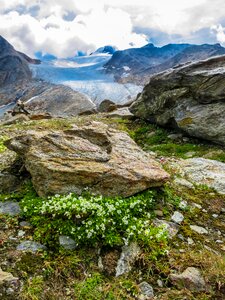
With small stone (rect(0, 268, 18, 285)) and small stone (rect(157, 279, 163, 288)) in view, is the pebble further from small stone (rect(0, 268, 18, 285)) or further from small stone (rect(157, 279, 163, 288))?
small stone (rect(0, 268, 18, 285))

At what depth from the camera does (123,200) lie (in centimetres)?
867

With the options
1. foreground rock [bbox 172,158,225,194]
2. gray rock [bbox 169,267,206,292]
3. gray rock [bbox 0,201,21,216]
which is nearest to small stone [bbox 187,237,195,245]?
gray rock [bbox 169,267,206,292]

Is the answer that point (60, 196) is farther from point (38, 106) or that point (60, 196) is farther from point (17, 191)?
point (38, 106)

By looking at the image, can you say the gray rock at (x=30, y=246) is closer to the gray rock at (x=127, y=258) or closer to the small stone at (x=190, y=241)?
the gray rock at (x=127, y=258)

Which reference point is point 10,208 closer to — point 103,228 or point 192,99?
point 103,228

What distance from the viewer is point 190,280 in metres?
6.72

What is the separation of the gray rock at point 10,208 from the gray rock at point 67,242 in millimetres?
1770

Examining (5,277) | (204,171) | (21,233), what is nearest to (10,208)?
(21,233)

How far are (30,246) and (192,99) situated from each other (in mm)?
13184

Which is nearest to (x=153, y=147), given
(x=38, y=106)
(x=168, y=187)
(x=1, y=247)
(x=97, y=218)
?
(x=168, y=187)

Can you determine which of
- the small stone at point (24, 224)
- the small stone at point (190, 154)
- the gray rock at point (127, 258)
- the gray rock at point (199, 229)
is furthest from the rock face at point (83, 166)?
the small stone at point (190, 154)

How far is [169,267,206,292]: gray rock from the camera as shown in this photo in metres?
6.63

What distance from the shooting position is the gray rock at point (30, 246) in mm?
7441

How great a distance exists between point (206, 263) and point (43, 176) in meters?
4.97
